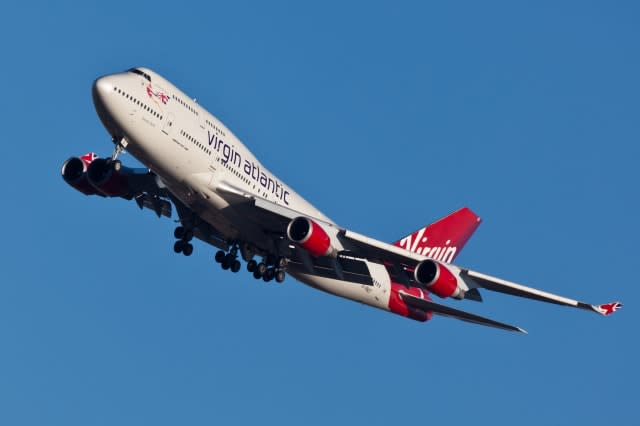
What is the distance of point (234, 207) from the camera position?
49.2 metres

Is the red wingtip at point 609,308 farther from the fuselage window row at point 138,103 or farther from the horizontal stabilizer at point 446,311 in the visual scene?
the fuselage window row at point 138,103

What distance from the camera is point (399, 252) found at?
49.8m

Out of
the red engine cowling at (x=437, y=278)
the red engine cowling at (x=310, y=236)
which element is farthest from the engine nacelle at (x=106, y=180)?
the red engine cowling at (x=437, y=278)

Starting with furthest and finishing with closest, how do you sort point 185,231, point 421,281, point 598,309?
point 185,231
point 421,281
point 598,309

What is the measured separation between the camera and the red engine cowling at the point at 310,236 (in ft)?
158

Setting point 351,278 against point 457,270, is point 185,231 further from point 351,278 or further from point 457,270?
point 457,270

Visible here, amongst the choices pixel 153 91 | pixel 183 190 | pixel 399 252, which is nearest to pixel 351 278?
pixel 399 252

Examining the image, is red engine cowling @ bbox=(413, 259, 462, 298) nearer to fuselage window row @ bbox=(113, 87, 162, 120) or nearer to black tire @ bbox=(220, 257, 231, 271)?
black tire @ bbox=(220, 257, 231, 271)

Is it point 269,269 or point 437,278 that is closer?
point 437,278

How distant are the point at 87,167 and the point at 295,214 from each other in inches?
421

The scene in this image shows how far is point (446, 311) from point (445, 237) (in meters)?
5.70

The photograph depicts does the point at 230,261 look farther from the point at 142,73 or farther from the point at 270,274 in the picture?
the point at 142,73

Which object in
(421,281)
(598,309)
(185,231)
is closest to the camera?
(598,309)

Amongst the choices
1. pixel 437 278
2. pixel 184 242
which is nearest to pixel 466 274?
pixel 437 278
